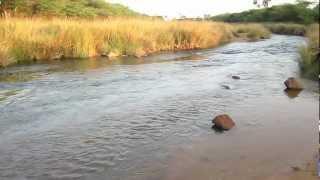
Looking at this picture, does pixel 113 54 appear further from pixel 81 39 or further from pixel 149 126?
pixel 149 126

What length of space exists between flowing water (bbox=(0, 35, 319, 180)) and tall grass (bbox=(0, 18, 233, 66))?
2889 millimetres

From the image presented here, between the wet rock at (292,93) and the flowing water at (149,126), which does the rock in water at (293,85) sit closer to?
the wet rock at (292,93)

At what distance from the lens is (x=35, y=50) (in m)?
17.5

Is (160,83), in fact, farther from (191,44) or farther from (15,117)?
(191,44)

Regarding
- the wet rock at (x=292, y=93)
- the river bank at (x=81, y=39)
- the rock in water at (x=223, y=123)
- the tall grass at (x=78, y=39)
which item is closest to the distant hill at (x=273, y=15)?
the river bank at (x=81, y=39)

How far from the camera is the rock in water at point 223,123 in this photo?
757 centimetres

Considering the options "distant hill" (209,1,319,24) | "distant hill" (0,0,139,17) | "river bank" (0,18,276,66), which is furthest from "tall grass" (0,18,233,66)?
"distant hill" (209,1,319,24)

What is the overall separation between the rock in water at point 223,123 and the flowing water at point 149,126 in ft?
0.36

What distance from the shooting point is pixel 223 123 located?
7.59 metres

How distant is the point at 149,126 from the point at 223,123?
1.25 meters

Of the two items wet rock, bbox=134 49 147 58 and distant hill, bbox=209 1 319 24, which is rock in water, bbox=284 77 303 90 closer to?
wet rock, bbox=134 49 147 58

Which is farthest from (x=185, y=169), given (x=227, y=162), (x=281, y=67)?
(x=281, y=67)

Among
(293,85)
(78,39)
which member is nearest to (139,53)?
(78,39)

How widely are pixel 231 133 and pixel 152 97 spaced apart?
11.1 ft
